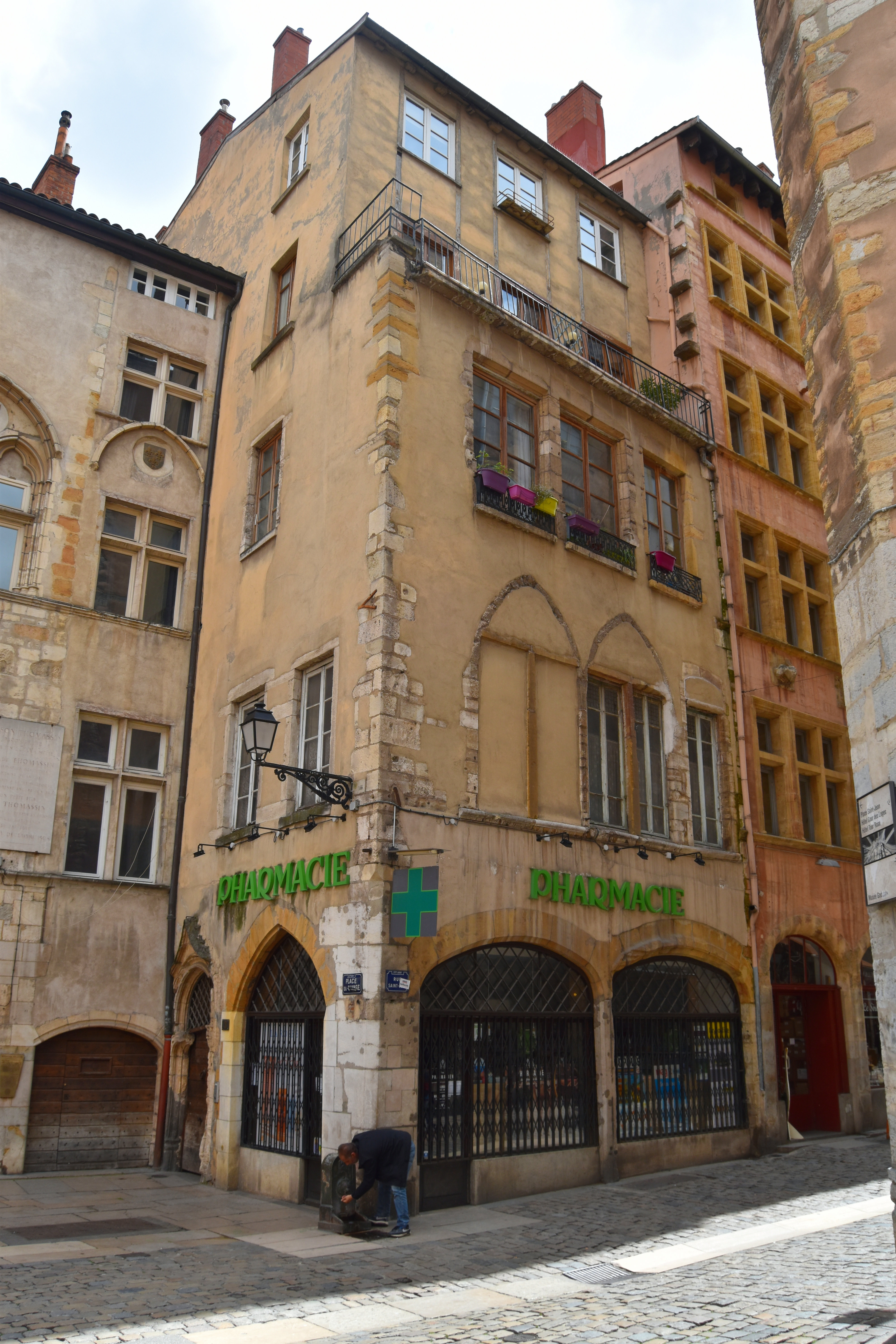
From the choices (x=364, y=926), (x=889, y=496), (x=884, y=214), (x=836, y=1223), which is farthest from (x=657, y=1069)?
(x=884, y=214)

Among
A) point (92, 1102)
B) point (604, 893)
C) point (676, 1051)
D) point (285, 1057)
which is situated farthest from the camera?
point (92, 1102)

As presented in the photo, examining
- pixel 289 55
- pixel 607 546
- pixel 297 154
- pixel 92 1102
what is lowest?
pixel 92 1102

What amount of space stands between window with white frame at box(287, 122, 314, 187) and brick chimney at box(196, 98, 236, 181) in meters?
4.85

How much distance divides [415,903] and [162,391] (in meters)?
9.68

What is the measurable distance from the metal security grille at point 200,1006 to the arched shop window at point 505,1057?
3739 mm

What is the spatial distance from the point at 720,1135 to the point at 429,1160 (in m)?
4.77

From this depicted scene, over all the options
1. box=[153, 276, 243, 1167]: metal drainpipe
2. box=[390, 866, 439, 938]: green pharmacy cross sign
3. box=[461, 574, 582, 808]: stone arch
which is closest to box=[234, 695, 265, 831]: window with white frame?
box=[153, 276, 243, 1167]: metal drainpipe

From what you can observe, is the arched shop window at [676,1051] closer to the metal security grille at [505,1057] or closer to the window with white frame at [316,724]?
the metal security grille at [505,1057]

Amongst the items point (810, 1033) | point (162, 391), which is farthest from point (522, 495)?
point (810, 1033)

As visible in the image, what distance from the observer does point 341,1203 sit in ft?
28.0

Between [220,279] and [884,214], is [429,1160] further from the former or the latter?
[220,279]

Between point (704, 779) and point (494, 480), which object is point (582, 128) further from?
point (704, 779)

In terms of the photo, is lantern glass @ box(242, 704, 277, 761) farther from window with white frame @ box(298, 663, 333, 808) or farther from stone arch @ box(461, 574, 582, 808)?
stone arch @ box(461, 574, 582, 808)

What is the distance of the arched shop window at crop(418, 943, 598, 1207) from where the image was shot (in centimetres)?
978
